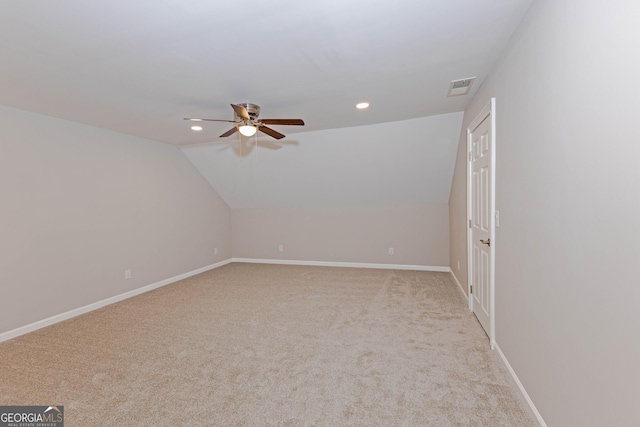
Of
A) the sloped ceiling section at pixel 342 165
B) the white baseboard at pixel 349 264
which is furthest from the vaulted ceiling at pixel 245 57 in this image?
the white baseboard at pixel 349 264

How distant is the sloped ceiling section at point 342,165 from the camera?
411 cm

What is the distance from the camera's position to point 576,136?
125 cm

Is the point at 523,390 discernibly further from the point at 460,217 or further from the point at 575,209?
the point at 460,217

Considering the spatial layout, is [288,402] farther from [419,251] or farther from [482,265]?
[419,251]

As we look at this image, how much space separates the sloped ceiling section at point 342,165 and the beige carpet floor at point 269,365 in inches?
75.2

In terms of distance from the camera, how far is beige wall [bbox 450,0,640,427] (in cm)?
98

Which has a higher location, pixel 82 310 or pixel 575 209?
pixel 575 209

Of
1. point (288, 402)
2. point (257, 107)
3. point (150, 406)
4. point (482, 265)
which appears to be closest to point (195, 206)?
point (257, 107)

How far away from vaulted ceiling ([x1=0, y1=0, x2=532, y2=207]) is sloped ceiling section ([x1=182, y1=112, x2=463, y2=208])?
241 mm

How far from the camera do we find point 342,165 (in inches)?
188

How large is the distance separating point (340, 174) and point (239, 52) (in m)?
3.13

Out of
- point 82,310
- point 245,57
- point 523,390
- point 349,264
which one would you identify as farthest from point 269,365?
point 349,264

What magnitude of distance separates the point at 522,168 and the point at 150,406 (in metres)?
2.86

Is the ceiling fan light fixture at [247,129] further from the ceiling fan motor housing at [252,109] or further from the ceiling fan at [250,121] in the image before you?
the ceiling fan motor housing at [252,109]
